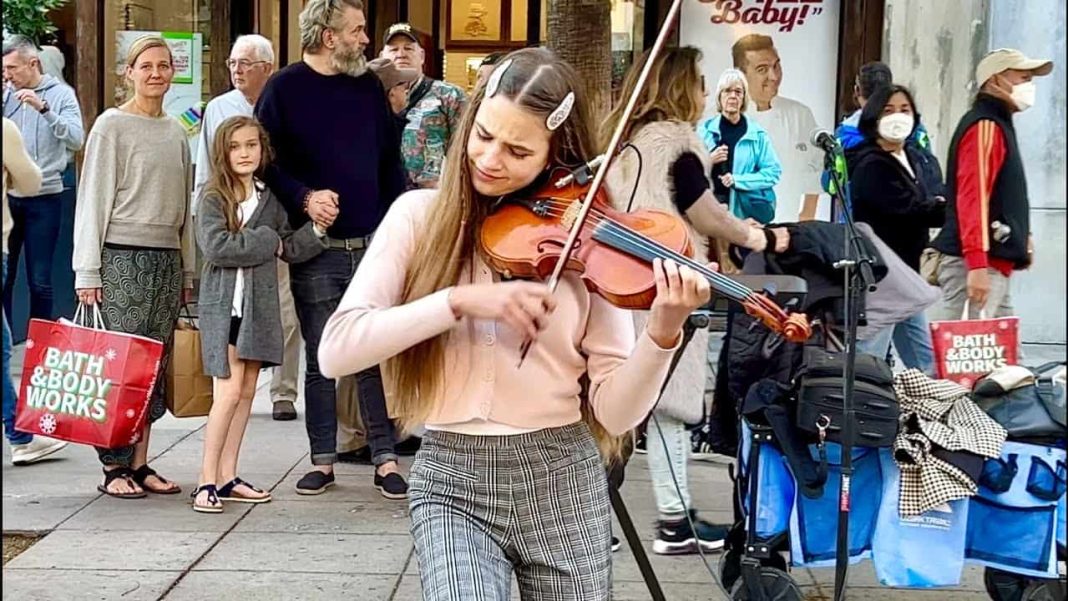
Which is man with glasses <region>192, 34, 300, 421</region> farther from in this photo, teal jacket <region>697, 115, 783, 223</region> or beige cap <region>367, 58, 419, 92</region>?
teal jacket <region>697, 115, 783, 223</region>

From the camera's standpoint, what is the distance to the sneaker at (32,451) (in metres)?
5.92

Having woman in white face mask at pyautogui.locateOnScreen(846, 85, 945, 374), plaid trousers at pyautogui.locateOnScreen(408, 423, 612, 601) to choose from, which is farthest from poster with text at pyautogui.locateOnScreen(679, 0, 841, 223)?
plaid trousers at pyautogui.locateOnScreen(408, 423, 612, 601)

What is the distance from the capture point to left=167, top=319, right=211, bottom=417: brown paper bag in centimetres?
527

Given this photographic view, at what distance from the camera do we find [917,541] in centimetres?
382

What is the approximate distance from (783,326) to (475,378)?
67cm

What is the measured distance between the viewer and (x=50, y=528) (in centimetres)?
500

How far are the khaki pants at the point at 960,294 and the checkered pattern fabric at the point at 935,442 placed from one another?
2082mm

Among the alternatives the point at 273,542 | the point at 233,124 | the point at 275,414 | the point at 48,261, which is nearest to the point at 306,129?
the point at 233,124

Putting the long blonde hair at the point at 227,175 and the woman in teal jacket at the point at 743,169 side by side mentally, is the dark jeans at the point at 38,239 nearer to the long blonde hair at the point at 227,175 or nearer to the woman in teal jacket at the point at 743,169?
the long blonde hair at the point at 227,175

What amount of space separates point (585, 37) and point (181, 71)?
166 inches

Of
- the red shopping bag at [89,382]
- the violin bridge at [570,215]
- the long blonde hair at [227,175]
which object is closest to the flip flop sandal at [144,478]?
the red shopping bag at [89,382]

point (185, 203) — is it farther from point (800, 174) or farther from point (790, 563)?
point (800, 174)

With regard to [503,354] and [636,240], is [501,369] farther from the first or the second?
[636,240]

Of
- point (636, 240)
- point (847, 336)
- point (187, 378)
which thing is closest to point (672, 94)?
Result: point (847, 336)
